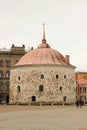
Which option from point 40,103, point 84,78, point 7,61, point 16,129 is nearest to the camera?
point 16,129

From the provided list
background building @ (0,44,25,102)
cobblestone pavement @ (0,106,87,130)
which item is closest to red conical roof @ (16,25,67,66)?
background building @ (0,44,25,102)

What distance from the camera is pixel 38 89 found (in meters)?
65.5

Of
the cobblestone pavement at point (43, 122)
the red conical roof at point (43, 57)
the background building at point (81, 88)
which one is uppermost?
the red conical roof at point (43, 57)

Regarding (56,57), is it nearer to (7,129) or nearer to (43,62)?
(43,62)

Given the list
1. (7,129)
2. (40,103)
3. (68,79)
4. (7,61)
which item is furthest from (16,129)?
(7,61)

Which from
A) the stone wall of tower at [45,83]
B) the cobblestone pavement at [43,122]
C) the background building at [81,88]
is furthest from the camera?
the background building at [81,88]

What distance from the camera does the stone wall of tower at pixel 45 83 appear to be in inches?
2566

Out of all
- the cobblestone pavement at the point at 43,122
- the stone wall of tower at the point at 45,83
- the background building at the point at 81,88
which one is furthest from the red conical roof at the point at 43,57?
the cobblestone pavement at the point at 43,122

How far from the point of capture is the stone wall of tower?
65.2 m

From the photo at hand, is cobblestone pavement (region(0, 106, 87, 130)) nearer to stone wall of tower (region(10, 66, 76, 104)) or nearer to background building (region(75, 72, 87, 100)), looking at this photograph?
stone wall of tower (region(10, 66, 76, 104))

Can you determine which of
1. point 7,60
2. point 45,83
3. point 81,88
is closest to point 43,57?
point 45,83

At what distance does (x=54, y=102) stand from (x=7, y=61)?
988 inches

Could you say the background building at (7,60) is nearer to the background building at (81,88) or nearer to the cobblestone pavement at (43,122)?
the background building at (81,88)

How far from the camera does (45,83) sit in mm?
65625
